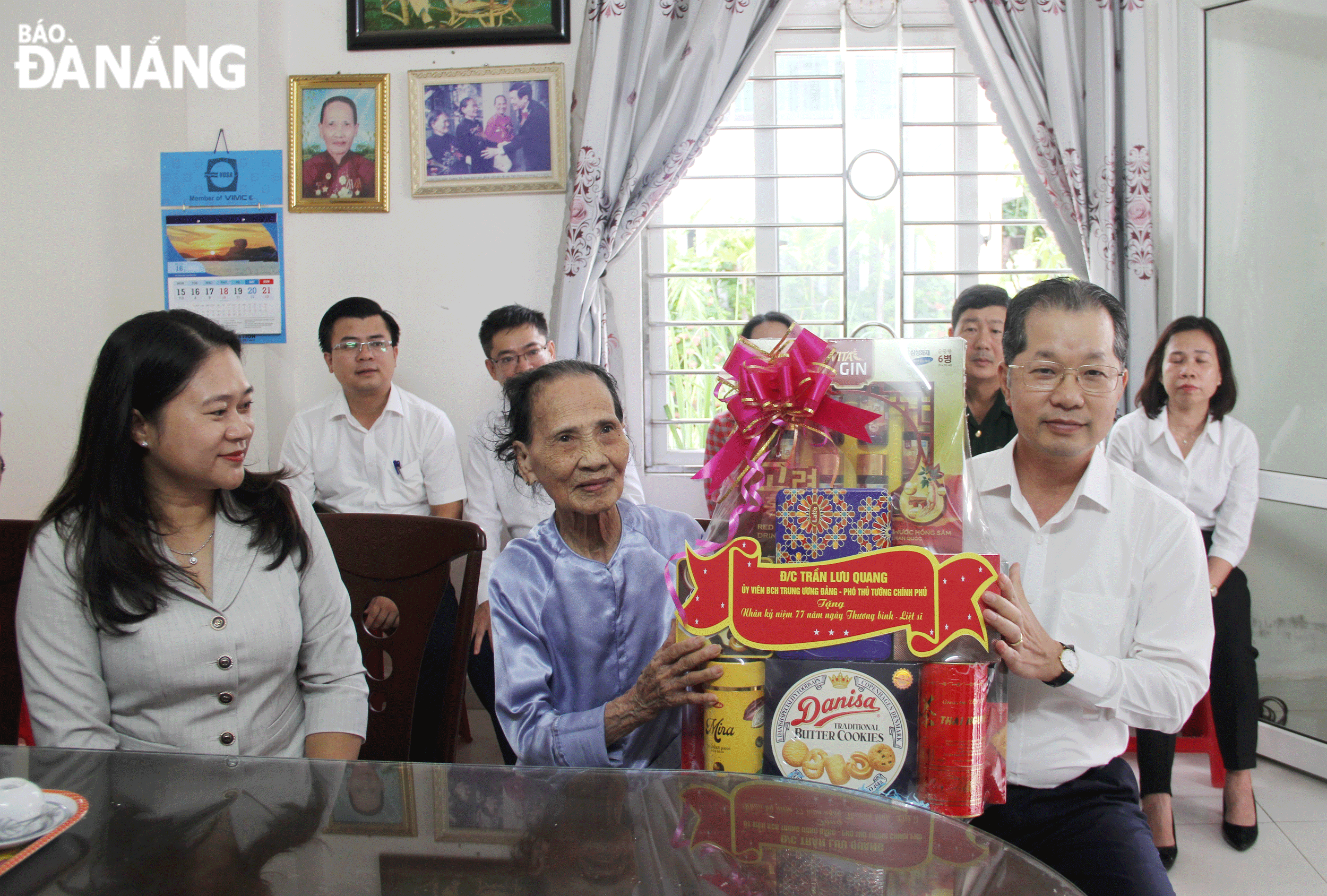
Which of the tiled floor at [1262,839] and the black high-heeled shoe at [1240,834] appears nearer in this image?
the tiled floor at [1262,839]

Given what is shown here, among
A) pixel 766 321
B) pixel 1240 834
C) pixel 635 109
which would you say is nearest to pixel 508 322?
pixel 766 321

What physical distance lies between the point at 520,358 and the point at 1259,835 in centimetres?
248

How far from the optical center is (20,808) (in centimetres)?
83

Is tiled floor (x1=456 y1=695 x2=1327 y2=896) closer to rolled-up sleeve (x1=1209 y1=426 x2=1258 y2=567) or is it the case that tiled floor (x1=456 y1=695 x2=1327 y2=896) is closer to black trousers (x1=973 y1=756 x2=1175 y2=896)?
rolled-up sleeve (x1=1209 y1=426 x2=1258 y2=567)

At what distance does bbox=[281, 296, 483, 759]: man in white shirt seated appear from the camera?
2.86 m

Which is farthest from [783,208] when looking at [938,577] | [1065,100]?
[938,577]

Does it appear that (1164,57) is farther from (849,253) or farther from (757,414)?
(757,414)

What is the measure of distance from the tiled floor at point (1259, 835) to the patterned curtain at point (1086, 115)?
1.36 m

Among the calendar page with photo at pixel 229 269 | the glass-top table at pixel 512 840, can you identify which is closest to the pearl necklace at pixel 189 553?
the glass-top table at pixel 512 840

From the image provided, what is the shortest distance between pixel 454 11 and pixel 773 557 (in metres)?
3.01

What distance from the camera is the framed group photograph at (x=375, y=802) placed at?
0.87m

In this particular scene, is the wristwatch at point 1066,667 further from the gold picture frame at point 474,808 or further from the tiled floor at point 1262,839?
the tiled floor at point 1262,839

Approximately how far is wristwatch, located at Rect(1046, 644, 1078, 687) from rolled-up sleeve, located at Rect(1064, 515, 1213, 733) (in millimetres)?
→ 24

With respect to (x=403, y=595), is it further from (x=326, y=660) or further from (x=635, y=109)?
(x=635, y=109)
